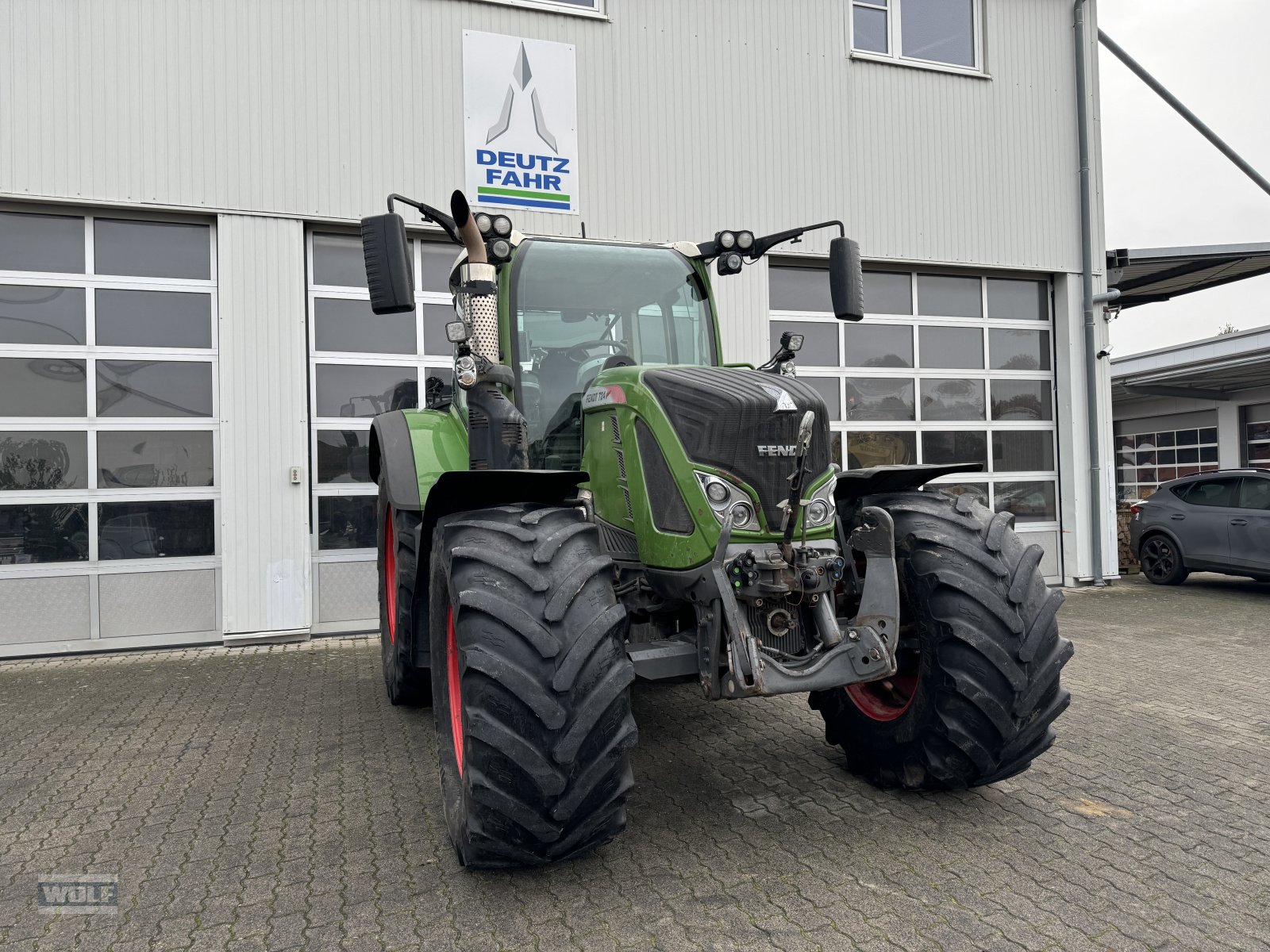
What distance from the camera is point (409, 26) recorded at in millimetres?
7746

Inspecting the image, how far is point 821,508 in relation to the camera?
312cm

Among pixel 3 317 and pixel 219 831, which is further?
pixel 3 317

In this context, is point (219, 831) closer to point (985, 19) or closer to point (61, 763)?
point (61, 763)

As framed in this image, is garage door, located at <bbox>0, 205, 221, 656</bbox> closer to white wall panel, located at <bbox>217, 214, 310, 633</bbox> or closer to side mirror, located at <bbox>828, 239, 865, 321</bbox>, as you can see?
white wall panel, located at <bbox>217, 214, 310, 633</bbox>

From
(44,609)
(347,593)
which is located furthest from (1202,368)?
(44,609)

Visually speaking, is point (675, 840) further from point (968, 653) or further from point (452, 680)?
point (968, 653)

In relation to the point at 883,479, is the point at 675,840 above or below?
below

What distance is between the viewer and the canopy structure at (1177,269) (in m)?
10.1

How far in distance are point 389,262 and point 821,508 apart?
195 centimetres

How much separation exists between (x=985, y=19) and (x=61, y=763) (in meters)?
11.4

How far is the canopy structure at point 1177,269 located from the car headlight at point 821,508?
9168 millimetres

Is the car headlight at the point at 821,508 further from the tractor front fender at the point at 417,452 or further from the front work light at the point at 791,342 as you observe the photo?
the tractor front fender at the point at 417,452

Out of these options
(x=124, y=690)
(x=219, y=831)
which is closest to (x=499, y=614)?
(x=219, y=831)

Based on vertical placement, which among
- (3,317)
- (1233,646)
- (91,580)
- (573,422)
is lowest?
(1233,646)
